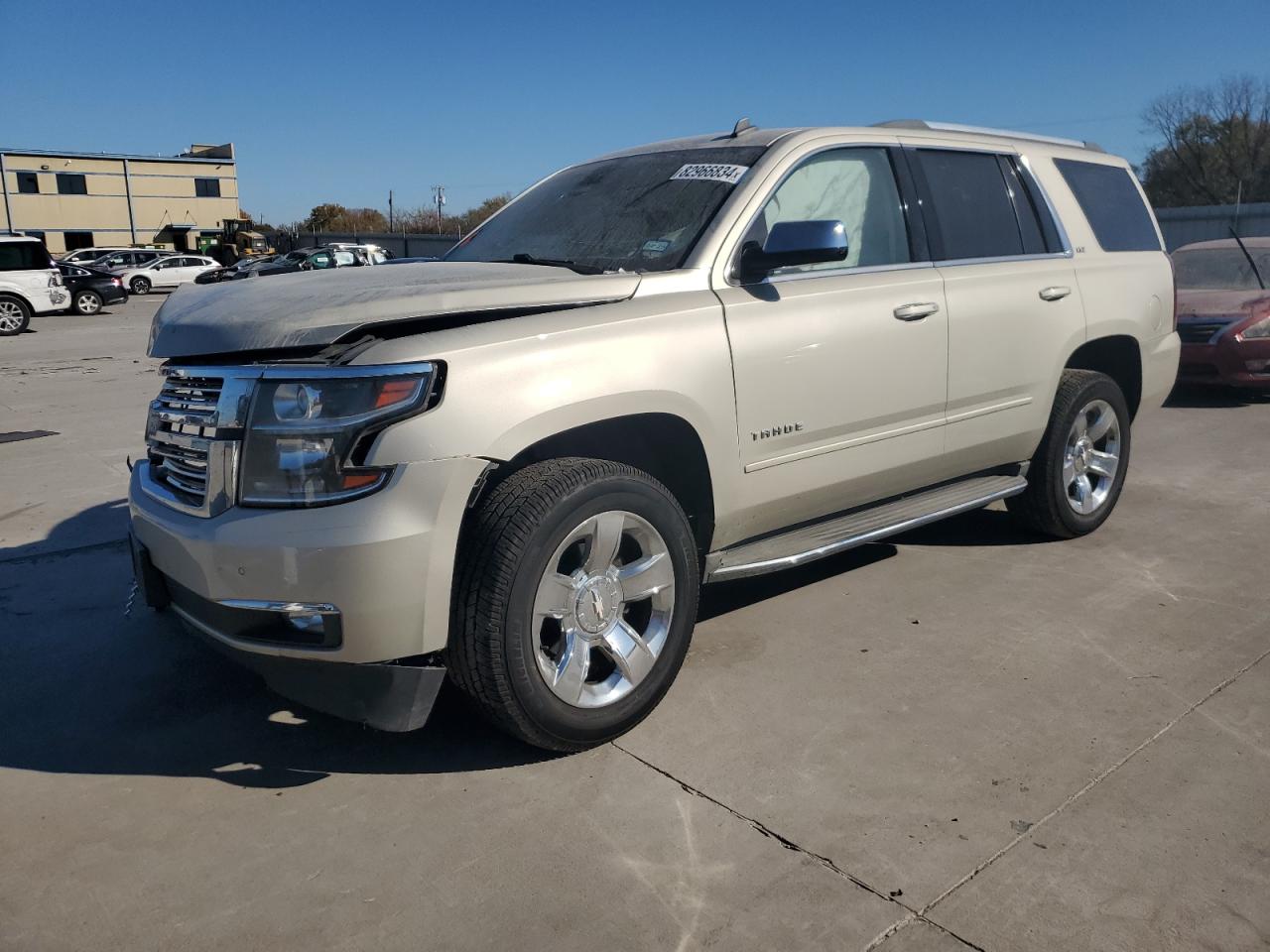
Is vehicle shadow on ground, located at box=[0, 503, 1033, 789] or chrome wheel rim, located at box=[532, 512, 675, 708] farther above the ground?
chrome wheel rim, located at box=[532, 512, 675, 708]

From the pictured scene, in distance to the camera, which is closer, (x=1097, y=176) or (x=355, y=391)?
(x=355, y=391)

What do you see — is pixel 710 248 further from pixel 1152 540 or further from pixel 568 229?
pixel 1152 540

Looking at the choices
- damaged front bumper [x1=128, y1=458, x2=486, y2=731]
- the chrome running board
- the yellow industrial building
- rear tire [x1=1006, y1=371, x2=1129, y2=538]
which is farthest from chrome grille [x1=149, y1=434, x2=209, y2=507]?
the yellow industrial building

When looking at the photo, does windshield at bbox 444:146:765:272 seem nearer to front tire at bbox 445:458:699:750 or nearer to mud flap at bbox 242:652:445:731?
front tire at bbox 445:458:699:750

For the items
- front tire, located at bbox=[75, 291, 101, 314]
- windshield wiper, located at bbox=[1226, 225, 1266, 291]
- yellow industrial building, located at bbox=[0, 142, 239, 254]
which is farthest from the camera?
yellow industrial building, located at bbox=[0, 142, 239, 254]

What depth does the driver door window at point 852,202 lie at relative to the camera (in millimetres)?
4098

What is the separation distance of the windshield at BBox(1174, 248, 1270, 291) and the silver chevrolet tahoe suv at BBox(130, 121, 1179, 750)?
21.7ft

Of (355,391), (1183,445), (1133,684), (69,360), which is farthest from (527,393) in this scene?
(69,360)

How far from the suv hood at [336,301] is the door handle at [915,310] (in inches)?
47.5

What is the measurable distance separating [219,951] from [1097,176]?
5.27m

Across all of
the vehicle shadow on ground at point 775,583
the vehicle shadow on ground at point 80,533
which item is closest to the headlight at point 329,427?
the vehicle shadow on ground at point 775,583

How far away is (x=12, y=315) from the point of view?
68.6 ft

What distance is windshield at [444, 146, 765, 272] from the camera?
390 centimetres

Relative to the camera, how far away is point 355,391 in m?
2.86
